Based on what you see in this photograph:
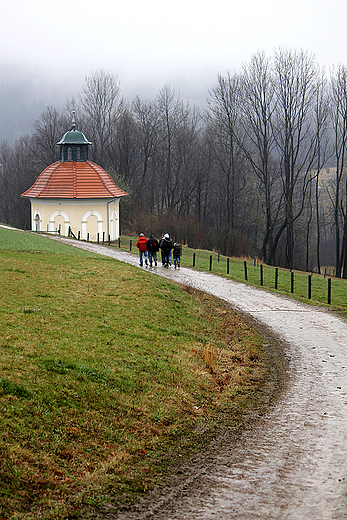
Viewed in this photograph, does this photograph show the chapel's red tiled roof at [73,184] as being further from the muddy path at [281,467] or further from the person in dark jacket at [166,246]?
the muddy path at [281,467]

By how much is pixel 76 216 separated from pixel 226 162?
83.0 ft

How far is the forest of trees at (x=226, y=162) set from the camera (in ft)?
149

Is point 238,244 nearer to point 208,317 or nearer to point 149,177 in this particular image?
point 149,177

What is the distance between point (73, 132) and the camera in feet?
148

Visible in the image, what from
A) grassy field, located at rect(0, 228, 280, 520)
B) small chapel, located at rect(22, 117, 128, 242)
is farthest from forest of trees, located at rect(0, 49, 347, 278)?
grassy field, located at rect(0, 228, 280, 520)

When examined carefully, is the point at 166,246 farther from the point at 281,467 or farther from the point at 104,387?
the point at 281,467

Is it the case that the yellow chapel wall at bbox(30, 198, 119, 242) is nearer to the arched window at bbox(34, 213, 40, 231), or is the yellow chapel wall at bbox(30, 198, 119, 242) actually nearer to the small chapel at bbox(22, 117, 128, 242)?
the small chapel at bbox(22, 117, 128, 242)

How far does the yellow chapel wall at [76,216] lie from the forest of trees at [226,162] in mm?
9173

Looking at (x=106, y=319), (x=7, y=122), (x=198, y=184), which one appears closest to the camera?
(x=106, y=319)

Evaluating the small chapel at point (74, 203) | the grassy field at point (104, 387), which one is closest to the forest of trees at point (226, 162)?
the small chapel at point (74, 203)

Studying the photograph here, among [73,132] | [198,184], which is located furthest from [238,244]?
[73,132]

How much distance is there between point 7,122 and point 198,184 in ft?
425

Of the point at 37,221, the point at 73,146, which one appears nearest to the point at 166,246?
the point at 37,221

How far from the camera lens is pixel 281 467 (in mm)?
6102
